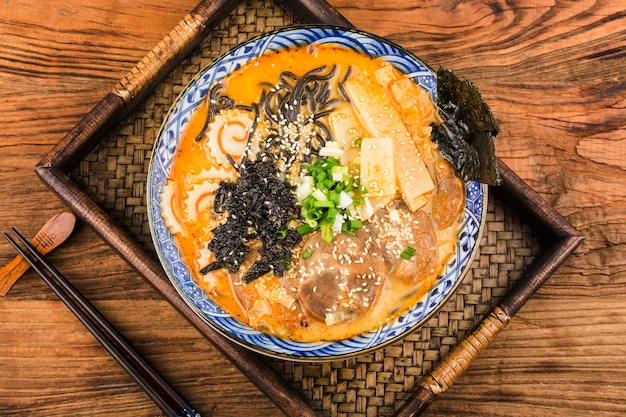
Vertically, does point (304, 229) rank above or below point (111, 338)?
above

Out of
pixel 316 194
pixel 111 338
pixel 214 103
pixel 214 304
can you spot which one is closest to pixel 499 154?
pixel 316 194

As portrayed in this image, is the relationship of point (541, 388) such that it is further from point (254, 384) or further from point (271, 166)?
point (271, 166)

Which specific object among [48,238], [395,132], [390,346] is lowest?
[390,346]

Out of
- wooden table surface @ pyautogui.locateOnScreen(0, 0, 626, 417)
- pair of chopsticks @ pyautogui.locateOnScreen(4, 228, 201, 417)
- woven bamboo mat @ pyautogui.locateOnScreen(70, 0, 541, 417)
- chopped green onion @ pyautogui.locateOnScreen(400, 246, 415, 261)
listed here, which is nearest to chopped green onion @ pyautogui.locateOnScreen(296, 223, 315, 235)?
chopped green onion @ pyautogui.locateOnScreen(400, 246, 415, 261)

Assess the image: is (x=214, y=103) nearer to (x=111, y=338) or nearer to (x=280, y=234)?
(x=280, y=234)

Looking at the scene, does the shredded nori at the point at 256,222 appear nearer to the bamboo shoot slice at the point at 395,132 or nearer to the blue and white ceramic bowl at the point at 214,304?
the blue and white ceramic bowl at the point at 214,304

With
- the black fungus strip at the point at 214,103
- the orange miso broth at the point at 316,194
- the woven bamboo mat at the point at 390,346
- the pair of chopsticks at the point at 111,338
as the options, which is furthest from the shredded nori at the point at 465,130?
the pair of chopsticks at the point at 111,338

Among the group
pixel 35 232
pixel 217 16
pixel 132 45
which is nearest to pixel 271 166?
pixel 217 16
